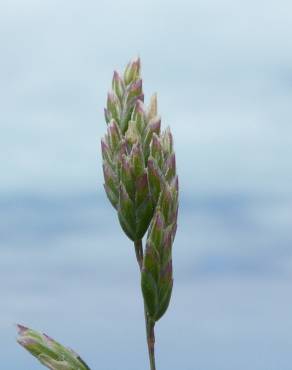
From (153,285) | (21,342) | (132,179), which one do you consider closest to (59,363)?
(21,342)

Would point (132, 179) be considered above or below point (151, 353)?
above

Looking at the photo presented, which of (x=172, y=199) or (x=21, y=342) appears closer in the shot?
(x=172, y=199)

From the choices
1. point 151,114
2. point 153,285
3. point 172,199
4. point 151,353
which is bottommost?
point 151,353

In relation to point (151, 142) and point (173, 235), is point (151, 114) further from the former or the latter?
point (173, 235)

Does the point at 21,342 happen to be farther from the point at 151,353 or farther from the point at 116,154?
the point at 116,154

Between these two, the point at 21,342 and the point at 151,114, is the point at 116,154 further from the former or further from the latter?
the point at 21,342

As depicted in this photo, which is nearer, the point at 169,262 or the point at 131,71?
the point at 169,262

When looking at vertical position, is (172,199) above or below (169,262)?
above

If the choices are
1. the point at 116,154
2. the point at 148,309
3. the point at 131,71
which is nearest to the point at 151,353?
the point at 148,309
